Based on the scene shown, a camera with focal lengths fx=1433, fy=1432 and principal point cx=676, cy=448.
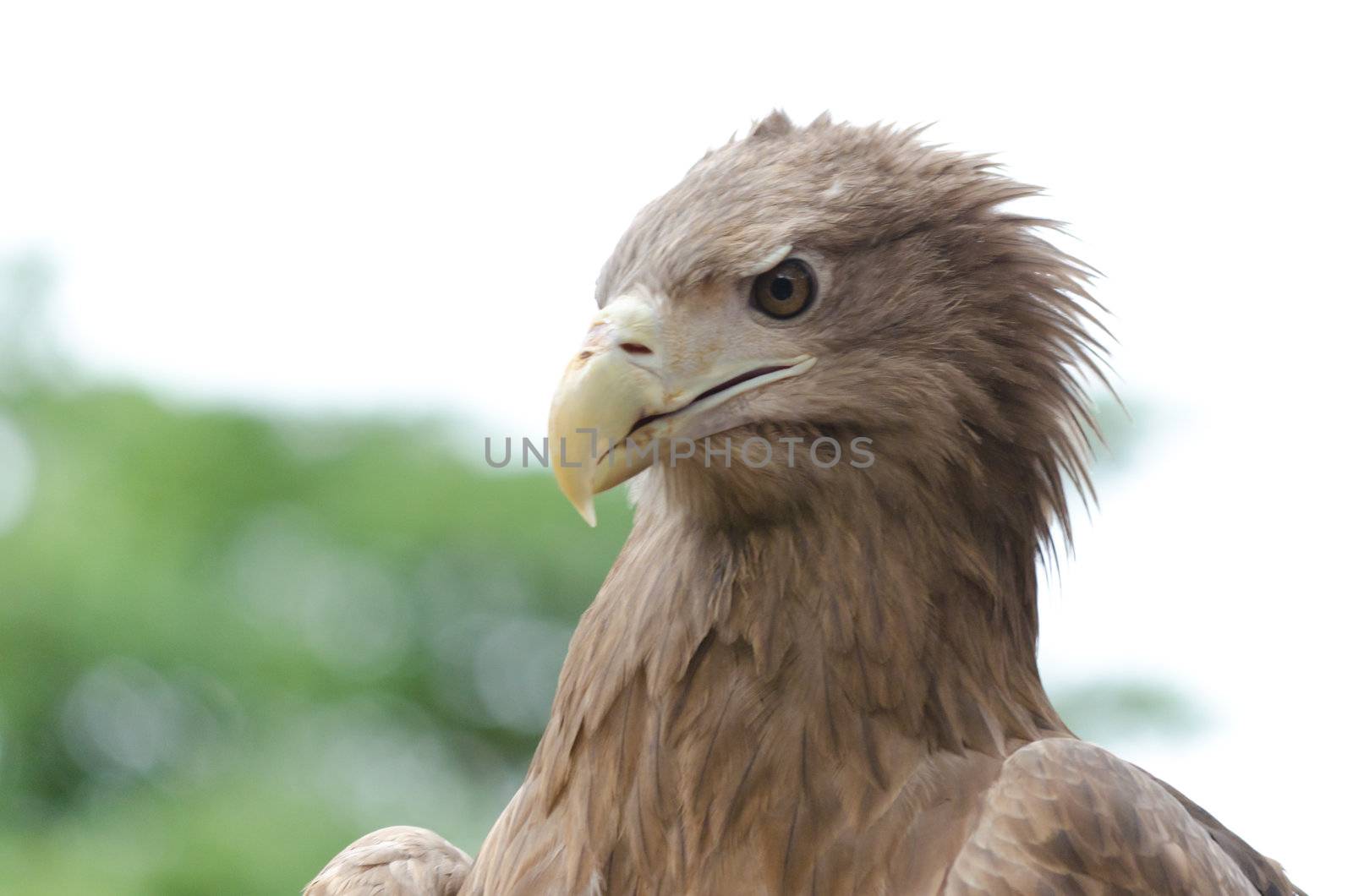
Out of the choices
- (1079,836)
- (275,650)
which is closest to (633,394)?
(1079,836)

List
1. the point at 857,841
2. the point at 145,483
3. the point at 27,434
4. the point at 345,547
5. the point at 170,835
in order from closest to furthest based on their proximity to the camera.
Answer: the point at 857,841 → the point at 170,835 → the point at 345,547 → the point at 145,483 → the point at 27,434

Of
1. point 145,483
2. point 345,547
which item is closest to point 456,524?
point 345,547

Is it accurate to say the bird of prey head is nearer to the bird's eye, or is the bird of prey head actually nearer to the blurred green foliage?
the bird's eye

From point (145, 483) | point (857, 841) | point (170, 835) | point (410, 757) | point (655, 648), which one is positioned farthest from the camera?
point (145, 483)

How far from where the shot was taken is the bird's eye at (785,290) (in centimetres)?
298

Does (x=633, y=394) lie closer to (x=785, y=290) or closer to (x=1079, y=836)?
(x=785, y=290)

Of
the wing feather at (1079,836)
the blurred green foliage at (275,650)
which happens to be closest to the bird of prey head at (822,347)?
the wing feather at (1079,836)

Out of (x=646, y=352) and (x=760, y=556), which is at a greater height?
(x=646, y=352)

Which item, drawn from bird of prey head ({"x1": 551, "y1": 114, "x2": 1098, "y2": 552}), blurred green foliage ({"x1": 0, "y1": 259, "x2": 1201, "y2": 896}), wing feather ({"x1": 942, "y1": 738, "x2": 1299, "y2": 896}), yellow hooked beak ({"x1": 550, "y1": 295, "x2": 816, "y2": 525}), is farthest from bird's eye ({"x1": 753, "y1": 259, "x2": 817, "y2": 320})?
blurred green foliage ({"x1": 0, "y1": 259, "x2": 1201, "y2": 896})

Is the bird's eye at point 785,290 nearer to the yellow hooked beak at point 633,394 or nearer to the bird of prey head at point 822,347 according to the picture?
the bird of prey head at point 822,347

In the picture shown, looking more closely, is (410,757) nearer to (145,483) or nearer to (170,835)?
(170,835)

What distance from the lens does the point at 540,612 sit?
1147 cm

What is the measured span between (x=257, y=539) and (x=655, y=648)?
1025 centimetres

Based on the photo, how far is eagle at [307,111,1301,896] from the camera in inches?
112
